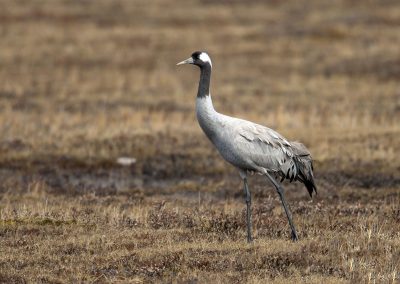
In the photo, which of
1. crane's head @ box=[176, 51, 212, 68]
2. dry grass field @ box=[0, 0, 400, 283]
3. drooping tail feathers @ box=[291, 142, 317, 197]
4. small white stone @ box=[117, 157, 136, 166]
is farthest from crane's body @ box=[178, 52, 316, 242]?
small white stone @ box=[117, 157, 136, 166]

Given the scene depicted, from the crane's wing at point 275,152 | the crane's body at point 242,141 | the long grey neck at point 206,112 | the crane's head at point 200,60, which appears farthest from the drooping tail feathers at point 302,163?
the crane's head at point 200,60

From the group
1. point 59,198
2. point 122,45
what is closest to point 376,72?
point 122,45

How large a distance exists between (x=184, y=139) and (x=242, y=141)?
1124 centimetres

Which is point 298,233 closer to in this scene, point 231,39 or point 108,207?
point 108,207

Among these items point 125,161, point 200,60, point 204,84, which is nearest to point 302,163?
point 204,84

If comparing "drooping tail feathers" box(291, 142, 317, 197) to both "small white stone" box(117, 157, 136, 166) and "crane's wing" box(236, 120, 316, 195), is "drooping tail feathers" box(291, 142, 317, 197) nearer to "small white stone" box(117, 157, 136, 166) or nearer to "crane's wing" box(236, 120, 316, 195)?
"crane's wing" box(236, 120, 316, 195)

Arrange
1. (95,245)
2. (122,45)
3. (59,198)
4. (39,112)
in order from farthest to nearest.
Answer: (122,45), (39,112), (59,198), (95,245)

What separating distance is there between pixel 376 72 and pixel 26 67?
1417 centimetres

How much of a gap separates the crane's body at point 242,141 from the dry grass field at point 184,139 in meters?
1.01

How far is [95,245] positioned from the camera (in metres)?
12.4

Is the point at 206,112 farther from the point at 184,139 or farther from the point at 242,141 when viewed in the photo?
the point at 184,139

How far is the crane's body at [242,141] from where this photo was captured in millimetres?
12742

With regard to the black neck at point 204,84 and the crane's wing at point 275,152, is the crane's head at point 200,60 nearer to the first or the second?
the black neck at point 204,84

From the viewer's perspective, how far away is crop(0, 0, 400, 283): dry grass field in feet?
38.4
